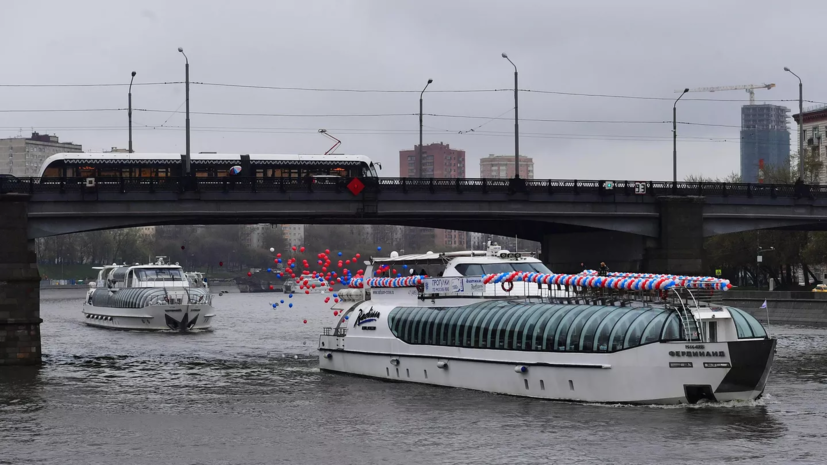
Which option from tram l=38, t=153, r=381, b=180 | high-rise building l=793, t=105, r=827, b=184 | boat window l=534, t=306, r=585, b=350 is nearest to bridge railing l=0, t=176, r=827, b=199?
tram l=38, t=153, r=381, b=180

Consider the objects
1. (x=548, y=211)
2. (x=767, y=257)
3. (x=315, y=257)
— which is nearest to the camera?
(x=548, y=211)

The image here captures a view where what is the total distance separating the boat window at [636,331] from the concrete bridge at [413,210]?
92.0 feet

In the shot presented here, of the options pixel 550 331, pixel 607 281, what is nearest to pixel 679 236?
pixel 607 281

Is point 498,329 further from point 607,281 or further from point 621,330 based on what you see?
point 621,330

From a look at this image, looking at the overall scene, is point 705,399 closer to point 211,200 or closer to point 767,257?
point 211,200

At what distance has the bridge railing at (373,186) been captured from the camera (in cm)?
6191

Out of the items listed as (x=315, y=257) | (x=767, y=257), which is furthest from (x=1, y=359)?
(x=315, y=257)

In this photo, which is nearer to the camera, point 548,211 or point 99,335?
point 548,211

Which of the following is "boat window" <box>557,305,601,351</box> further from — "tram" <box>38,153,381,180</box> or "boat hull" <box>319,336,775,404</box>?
"tram" <box>38,153,381,180</box>

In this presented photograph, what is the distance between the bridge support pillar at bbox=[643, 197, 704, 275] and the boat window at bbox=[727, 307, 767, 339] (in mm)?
30685

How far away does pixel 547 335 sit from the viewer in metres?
41.9

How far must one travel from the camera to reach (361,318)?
5297 cm

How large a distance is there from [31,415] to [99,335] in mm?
50471

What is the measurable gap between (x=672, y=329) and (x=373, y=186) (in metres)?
30.0
